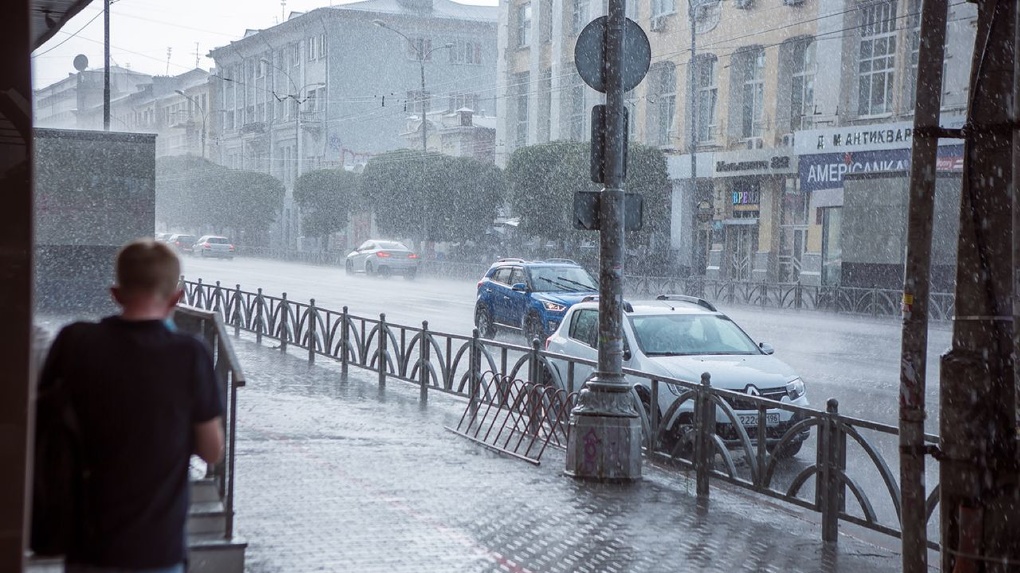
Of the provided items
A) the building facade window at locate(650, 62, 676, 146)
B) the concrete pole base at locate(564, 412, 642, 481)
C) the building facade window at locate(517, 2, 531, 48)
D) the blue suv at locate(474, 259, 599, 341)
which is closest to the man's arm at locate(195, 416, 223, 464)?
the concrete pole base at locate(564, 412, 642, 481)

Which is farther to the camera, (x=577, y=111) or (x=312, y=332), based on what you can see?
(x=577, y=111)

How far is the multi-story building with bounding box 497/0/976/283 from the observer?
3825 cm

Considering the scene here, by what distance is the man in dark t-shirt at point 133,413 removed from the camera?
3.47 metres

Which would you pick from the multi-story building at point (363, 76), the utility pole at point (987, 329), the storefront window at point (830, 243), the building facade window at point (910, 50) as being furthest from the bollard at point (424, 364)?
the multi-story building at point (363, 76)

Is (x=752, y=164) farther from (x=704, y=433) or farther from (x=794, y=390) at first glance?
(x=704, y=433)

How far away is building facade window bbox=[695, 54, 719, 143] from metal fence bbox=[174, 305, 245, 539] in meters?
40.8

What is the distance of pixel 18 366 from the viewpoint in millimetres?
3959

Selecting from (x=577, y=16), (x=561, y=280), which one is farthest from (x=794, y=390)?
(x=577, y=16)

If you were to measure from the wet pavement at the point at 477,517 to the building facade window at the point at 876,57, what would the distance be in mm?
29938

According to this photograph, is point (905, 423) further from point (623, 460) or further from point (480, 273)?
point (480, 273)

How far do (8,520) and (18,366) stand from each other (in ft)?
1.64

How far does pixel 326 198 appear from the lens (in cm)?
6644

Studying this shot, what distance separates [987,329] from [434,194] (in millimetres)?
50120

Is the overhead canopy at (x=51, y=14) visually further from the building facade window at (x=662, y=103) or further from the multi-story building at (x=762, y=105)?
the building facade window at (x=662, y=103)
